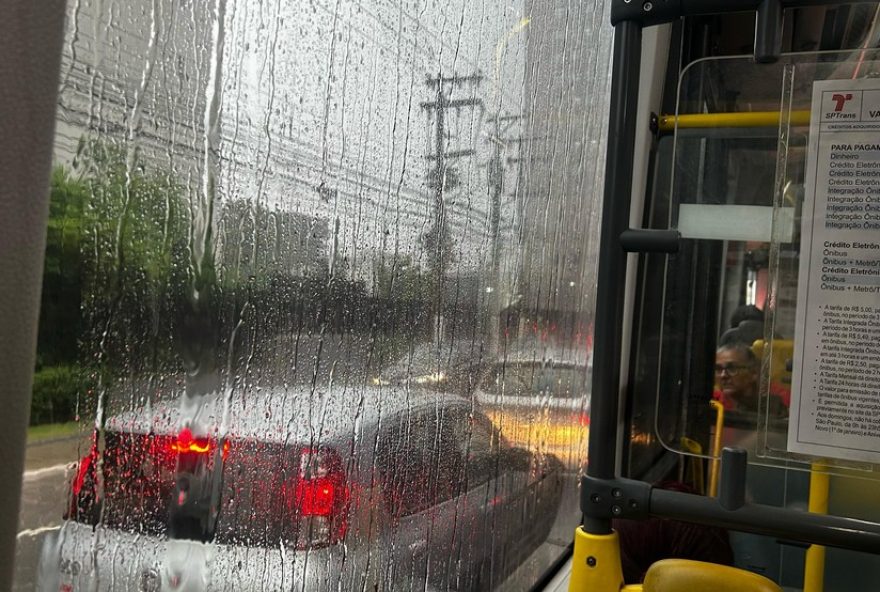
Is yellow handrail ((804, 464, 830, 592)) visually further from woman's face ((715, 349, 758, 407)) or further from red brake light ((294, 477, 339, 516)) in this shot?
red brake light ((294, 477, 339, 516))

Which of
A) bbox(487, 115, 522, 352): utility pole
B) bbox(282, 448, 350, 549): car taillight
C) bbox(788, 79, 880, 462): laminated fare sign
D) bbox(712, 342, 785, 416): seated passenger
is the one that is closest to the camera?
bbox(282, 448, 350, 549): car taillight

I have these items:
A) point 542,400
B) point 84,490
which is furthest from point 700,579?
point 84,490

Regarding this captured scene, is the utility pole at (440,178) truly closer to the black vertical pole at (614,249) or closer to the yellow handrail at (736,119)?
the black vertical pole at (614,249)

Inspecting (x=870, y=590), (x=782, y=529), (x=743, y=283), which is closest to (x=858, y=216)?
(x=743, y=283)

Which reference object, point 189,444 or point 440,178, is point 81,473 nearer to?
point 189,444

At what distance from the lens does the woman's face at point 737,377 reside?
100cm

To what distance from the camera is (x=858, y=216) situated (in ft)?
2.91

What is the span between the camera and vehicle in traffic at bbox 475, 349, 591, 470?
1282 mm

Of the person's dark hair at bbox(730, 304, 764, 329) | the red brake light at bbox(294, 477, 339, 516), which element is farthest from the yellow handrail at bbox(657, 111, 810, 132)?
the red brake light at bbox(294, 477, 339, 516)

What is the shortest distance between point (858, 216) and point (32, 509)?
37.8 inches

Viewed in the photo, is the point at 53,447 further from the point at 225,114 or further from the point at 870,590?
the point at 870,590

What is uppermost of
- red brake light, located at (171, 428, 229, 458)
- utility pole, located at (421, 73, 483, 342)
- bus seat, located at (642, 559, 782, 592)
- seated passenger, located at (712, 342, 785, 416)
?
utility pole, located at (421, 73, 483, 342)

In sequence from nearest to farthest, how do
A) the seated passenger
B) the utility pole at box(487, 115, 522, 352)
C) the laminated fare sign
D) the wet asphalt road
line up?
the wet asphalt road → the laminated fare sign → the seated passenger → the utility pole at box(487, 115, 522, 352)

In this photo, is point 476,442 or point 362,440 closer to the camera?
point 362,440
